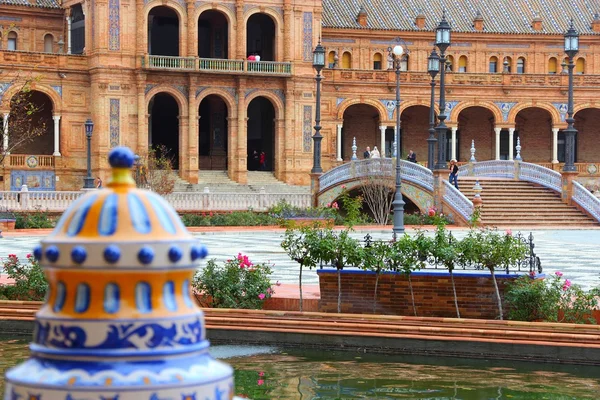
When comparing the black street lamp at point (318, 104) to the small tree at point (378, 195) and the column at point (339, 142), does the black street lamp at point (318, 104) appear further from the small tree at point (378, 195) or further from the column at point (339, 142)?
the column at point (339, 142)

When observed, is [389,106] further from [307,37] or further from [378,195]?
[378,195]

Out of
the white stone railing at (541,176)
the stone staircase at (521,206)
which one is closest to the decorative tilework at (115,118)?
the stone staircase at (521,206)

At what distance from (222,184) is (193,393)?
163ft

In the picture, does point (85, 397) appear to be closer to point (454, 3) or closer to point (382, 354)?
point (382, 354)

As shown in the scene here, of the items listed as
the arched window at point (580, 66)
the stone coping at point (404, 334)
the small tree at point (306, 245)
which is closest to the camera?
the stone coping at point (404, 334)

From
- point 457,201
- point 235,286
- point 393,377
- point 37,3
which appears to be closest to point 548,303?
point 393,377

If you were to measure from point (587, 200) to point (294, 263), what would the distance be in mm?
24225

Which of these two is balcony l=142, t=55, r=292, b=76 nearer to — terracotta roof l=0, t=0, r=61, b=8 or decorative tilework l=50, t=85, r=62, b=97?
decorative tilework l=50, t=85, r=62, b=97

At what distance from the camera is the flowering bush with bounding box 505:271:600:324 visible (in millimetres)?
13461

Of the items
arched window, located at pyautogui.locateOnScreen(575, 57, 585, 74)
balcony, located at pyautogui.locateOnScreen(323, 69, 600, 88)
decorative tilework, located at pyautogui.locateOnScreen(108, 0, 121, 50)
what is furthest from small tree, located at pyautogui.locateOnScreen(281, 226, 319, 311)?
arched window, located at pyautogui.locateOnScreen(575, 57, 585, 74)

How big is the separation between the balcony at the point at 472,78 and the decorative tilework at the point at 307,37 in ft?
10.5

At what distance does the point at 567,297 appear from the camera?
1375 cm

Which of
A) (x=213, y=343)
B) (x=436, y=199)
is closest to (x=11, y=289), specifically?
(x=213, y=343)

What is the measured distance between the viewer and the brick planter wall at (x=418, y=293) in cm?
1423
